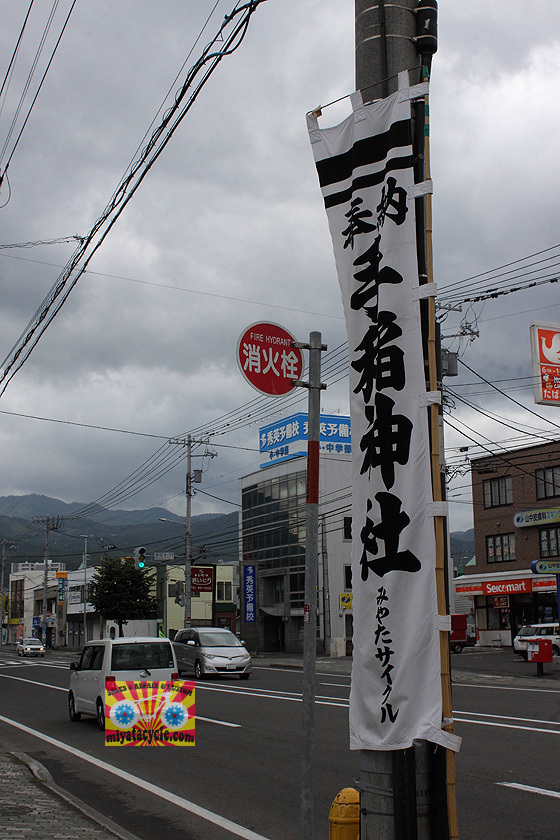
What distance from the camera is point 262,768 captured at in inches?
406

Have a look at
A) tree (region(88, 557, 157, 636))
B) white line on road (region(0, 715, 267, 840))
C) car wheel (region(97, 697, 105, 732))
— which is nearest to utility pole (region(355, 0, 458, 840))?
white line on road (region(0, 715, 267, 840))

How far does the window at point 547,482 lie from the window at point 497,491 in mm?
2137

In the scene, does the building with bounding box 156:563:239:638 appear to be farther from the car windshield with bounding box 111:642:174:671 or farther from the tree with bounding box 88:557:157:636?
the car windshield with bounding box 111:642:174:671

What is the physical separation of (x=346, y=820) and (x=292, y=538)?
53024mm

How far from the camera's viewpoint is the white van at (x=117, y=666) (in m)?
14.7

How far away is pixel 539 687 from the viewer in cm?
2238

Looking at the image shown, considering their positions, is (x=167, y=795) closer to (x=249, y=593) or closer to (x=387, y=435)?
(x=387, y=435)

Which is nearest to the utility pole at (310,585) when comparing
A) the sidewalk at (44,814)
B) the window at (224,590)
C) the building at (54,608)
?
the sidewalk at (44,814)

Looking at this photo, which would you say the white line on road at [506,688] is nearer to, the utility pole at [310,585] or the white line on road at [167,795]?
the white line on road at [167,795]

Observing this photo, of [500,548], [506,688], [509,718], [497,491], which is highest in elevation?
[497,491]

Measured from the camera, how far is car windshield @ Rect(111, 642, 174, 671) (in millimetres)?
14836

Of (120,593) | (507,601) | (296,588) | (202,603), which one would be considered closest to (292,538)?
(296,588)

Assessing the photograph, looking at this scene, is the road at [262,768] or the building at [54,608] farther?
the building at [54,608]

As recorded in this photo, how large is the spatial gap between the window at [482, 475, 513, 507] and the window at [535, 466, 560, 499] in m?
2.14
